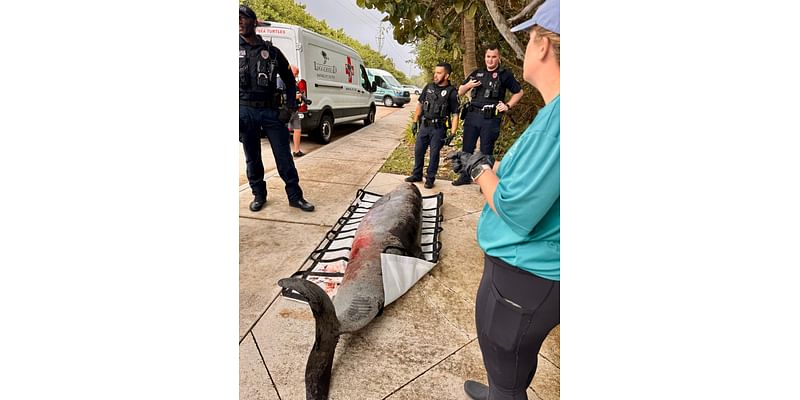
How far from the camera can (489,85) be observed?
5.16 metres

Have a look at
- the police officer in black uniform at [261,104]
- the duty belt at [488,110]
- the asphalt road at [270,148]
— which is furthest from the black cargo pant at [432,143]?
the asphalt road at [270,148]

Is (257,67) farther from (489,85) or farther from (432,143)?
(489,85)

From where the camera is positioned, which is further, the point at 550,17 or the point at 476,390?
the point at 476,390

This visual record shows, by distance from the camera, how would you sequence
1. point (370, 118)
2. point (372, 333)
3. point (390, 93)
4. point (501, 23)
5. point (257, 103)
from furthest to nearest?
point (390, 93)
point (370, 118)
point (257, 103)
point (501, 23)
point (372, 333)

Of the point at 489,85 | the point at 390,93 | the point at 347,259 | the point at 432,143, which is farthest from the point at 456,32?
the point at 390,93

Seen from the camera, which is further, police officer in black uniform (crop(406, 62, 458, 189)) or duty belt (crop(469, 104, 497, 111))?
police officer in black uniform (crop(406, 62, 458, 189))

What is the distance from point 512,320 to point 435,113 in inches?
184

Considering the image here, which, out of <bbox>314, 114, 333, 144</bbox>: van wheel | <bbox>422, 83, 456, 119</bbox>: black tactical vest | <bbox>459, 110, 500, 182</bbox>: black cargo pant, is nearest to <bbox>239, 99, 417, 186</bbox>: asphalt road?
<bbox>314, 114, 333, 144</bbox>: van wheel

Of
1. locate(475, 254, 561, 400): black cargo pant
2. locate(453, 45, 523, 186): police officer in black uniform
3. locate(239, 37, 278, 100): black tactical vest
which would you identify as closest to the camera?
locate(475, 254, 561, 400): black cargo pant

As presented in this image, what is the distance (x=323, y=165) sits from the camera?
6516mm

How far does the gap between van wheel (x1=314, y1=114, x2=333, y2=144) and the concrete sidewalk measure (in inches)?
179

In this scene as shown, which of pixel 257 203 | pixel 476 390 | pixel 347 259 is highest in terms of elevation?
pixel 257 203

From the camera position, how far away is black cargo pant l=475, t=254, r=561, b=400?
115cm

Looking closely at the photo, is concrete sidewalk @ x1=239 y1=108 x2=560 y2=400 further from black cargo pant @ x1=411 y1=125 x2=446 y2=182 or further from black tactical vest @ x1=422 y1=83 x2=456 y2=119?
black tactical vest @ x1=422 y1=83 x2=456 y2=119
